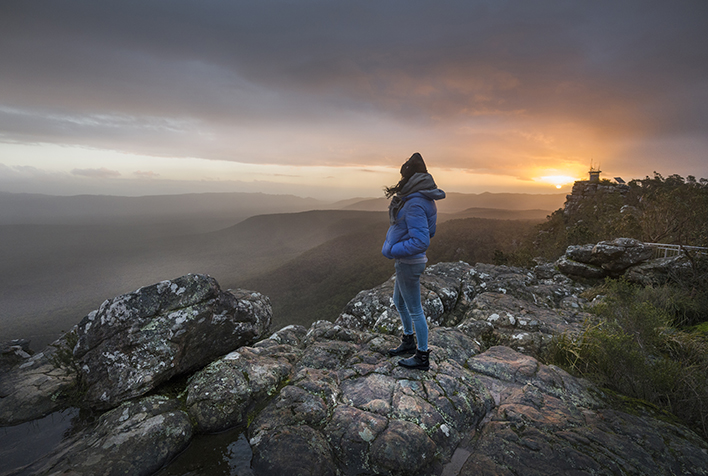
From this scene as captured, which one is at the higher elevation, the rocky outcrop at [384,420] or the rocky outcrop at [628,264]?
the rocky outcrop at [628,264]

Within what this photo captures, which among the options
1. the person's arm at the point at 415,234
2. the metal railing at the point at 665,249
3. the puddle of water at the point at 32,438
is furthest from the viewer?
the metal railing at the point at 665,249

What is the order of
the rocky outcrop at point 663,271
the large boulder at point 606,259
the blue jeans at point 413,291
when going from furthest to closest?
the large boulder at point 606,259, the rocky outcrop at point 663,271, the blue jeans at point 413,291

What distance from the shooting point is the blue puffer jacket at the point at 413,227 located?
4.40m

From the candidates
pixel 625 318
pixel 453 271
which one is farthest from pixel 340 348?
pixel 453 271

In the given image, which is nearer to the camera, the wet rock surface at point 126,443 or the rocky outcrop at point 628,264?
the wet rock surface at point 126,443

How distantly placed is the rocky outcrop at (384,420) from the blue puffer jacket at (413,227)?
7.89 ft

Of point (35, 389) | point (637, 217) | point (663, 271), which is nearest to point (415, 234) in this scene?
point (35, 389)

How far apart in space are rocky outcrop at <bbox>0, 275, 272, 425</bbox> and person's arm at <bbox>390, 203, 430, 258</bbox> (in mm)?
4839

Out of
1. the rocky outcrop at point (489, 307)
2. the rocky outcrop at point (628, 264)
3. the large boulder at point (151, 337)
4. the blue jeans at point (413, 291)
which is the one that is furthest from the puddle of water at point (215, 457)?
the rocky outcrop at point (628, 264)

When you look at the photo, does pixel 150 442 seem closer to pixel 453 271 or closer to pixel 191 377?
pixel 191 377

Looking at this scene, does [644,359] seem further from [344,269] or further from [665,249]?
[344,269]

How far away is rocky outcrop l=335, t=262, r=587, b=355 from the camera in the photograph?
7.63 metres

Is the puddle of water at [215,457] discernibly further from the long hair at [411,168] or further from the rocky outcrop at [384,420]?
the long hair at [411,168]

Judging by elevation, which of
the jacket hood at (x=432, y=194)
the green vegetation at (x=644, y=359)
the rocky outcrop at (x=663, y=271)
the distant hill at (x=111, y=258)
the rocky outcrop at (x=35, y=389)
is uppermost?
the jacket hood at (x=432, y=194)
